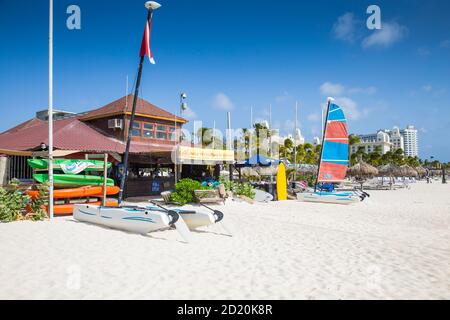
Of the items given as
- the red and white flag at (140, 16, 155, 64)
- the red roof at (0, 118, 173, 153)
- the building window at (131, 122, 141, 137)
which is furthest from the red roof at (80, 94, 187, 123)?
the red and white flag at (140, 16, 155, 64)

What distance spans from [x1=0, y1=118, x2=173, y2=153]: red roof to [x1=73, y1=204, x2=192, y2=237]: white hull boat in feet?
23.7

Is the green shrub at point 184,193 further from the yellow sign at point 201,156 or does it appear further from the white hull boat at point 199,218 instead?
the white hull boat at point 199,218

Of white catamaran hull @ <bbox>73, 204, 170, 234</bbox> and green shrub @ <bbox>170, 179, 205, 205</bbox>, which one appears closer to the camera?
white catamaran hull @ <bbox>73, 204, 170, 234</bbox>

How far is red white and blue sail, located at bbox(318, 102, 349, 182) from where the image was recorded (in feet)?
67.0

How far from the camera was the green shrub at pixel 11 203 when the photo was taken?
10641 millimetres

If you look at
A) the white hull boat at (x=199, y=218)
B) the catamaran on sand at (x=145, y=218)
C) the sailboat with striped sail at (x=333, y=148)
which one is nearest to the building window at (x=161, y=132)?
the sailboat with striped sail at (x=333, y=148)

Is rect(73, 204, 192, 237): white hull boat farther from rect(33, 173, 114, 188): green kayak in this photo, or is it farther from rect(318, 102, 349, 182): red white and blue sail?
rect(318, 102, 349, 182): red white and blue sail

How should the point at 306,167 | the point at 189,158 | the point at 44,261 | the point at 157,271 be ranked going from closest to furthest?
the point at 157,271 < the point at 44,261 < the point at 189,158 < the point at 306,167

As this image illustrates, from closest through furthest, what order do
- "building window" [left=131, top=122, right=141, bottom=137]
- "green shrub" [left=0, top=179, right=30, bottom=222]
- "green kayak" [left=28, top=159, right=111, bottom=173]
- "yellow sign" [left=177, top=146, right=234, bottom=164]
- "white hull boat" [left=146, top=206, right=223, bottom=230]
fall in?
"white hull boat" [left=146, top=206, right=223, bottom=230], "green shrub" [left=0, top=179, right=30, bottom=222], "green kayak" [left=28, top=159, right=111, bottom=173], "yellow sign" [left=177, top=146, right=234, bottom=164], "building window" [left=131, top=122, right=141, bottom=137]

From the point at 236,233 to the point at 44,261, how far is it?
543 cm

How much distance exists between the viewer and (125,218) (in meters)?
9.98

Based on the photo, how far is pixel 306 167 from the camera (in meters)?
35.2
